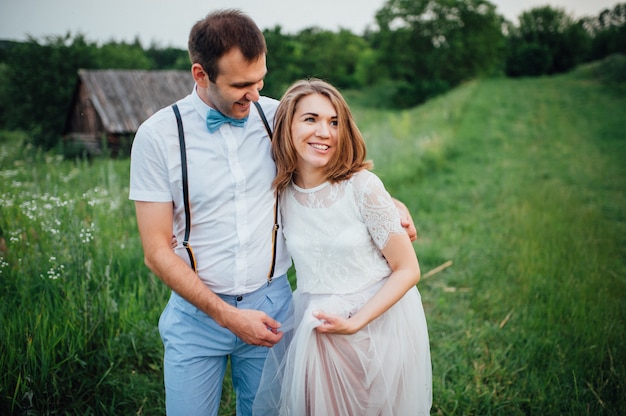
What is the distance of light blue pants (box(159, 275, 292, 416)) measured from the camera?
6.75ft

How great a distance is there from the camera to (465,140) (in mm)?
14492

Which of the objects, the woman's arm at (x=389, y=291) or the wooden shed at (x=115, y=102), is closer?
the woman's arm at (x=389, y=291)

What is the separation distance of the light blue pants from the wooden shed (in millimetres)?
14259

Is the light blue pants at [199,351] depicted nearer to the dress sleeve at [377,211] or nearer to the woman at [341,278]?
the woman at [341,278]

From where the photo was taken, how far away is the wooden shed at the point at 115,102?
51.6 feet

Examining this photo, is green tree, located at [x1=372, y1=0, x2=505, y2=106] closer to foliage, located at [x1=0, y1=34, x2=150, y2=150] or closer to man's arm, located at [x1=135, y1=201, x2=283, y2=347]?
foliage, located at [x1=0, y1=34, x2=150, y2=150]

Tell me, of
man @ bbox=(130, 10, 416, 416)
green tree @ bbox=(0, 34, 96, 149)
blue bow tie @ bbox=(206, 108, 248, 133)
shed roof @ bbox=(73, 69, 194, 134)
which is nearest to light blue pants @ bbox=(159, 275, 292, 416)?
man @ bbox=(130, 10, 416, 416)

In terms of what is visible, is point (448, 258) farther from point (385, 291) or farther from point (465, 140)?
point (465, 140)

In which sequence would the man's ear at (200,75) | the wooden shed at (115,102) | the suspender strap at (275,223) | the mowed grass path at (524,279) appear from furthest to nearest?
the wooden shed at (115,102) < the mowed grass path at (524,279) < the suspender strap at (275,223) < the man's ear at (200,75)

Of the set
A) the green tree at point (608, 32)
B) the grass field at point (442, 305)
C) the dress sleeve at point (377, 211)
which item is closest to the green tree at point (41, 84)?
the grass field at point (442, 305)

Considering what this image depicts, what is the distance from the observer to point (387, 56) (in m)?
47.1

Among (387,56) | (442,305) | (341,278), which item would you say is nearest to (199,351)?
(341,278)

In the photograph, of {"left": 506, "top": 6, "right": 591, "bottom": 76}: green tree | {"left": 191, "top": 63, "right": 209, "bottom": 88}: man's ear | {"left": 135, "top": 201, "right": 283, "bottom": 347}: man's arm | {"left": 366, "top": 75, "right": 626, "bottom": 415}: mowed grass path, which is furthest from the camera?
{"left": 506, "top": 6, "right": 591, "bottom": 76}: green tree

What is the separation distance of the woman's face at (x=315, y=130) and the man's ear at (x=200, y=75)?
1.56 ft
